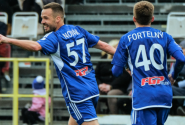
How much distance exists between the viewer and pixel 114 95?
5.33 meters

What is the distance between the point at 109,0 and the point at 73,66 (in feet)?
20.6

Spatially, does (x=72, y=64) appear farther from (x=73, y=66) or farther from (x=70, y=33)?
(x=70, y=33)

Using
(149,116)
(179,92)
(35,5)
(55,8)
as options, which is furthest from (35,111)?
(149,116)

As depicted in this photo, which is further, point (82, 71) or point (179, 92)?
point (179, 92)

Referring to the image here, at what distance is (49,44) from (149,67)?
3.41 feet

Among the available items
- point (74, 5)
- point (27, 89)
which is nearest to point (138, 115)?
point (27, 89)

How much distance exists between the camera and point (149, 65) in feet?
9.94

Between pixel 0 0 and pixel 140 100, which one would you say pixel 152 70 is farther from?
pixel 0 0

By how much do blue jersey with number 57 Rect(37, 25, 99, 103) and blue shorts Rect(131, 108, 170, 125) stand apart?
1.97 ft

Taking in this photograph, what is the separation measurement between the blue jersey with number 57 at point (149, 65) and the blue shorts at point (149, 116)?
5cm

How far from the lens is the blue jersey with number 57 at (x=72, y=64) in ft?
11.1

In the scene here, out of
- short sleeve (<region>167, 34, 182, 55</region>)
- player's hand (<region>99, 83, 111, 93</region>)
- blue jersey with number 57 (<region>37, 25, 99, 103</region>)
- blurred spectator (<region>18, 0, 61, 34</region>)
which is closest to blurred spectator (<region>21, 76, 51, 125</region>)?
player's hand (<region>99, 83, 111, 93</region>)

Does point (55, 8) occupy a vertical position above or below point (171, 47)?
above

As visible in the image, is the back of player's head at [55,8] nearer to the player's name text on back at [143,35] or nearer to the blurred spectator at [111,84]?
the player's name text on back at [143,35]
